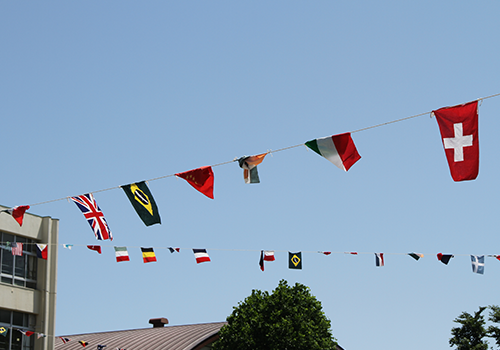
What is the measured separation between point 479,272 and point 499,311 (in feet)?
98.8

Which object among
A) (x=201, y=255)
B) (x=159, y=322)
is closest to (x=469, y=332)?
(x=159, y=322)

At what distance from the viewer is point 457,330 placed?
2013 inches

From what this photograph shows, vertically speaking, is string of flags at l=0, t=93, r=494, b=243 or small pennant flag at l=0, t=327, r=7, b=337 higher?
string of flags at l=0, t=93, r=494, b=243

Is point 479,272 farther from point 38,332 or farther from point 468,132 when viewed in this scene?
point 38,332

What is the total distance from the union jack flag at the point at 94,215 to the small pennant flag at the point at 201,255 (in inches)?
196

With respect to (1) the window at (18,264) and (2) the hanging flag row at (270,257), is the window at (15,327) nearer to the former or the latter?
(1) the window at (18,264)

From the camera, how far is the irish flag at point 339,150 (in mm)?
13211

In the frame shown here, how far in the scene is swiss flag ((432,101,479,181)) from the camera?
11.5 m

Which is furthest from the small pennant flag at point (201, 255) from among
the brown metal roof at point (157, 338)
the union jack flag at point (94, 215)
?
the brown metal roof at point (157, 338)

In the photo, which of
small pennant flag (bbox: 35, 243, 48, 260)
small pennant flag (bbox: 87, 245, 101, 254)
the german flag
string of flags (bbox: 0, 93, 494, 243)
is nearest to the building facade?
small pennant flag (bbox: 35, 243, 48, 260)

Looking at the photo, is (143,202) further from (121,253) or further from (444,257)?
(444,257)

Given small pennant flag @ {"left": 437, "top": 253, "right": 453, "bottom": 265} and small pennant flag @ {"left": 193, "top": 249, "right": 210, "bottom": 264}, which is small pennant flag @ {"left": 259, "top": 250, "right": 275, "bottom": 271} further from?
small pennant flag @ {"left": 437, "top": 253, "right": 453, "bottom": 265}

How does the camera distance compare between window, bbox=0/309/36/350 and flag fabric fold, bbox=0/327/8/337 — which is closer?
flag fabric fold, bbox=0/327/8/337

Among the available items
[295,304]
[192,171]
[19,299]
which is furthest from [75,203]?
[295,304]
